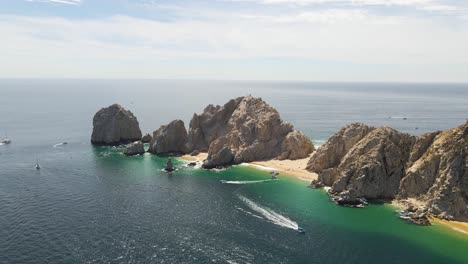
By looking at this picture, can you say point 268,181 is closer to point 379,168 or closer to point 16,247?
point 379,168

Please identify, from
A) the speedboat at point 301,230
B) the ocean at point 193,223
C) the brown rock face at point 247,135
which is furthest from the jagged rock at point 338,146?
the speedboat at point 301,230

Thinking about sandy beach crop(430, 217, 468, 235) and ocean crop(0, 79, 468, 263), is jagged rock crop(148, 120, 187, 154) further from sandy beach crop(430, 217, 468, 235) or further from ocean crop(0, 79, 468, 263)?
sandy beach crop(430, 217, 468, 235)

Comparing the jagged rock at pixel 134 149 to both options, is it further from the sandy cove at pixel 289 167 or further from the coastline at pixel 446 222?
the coastline at pixel 446 222

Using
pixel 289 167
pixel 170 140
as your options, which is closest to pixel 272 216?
pixel 289 167

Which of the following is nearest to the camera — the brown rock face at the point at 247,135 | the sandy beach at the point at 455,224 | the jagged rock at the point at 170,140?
the sandy beach at the point at 455,224

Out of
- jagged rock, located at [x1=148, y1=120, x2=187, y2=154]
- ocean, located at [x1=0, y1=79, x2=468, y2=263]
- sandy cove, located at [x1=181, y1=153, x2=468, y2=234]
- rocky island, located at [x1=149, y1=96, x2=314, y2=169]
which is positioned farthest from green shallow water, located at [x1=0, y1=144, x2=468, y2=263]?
jagged rock, located at [x1=148, y1=120, x2=187, y2=154]

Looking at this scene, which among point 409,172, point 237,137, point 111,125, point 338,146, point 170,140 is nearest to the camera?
point 409,172

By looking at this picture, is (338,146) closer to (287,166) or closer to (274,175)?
(287,166)
